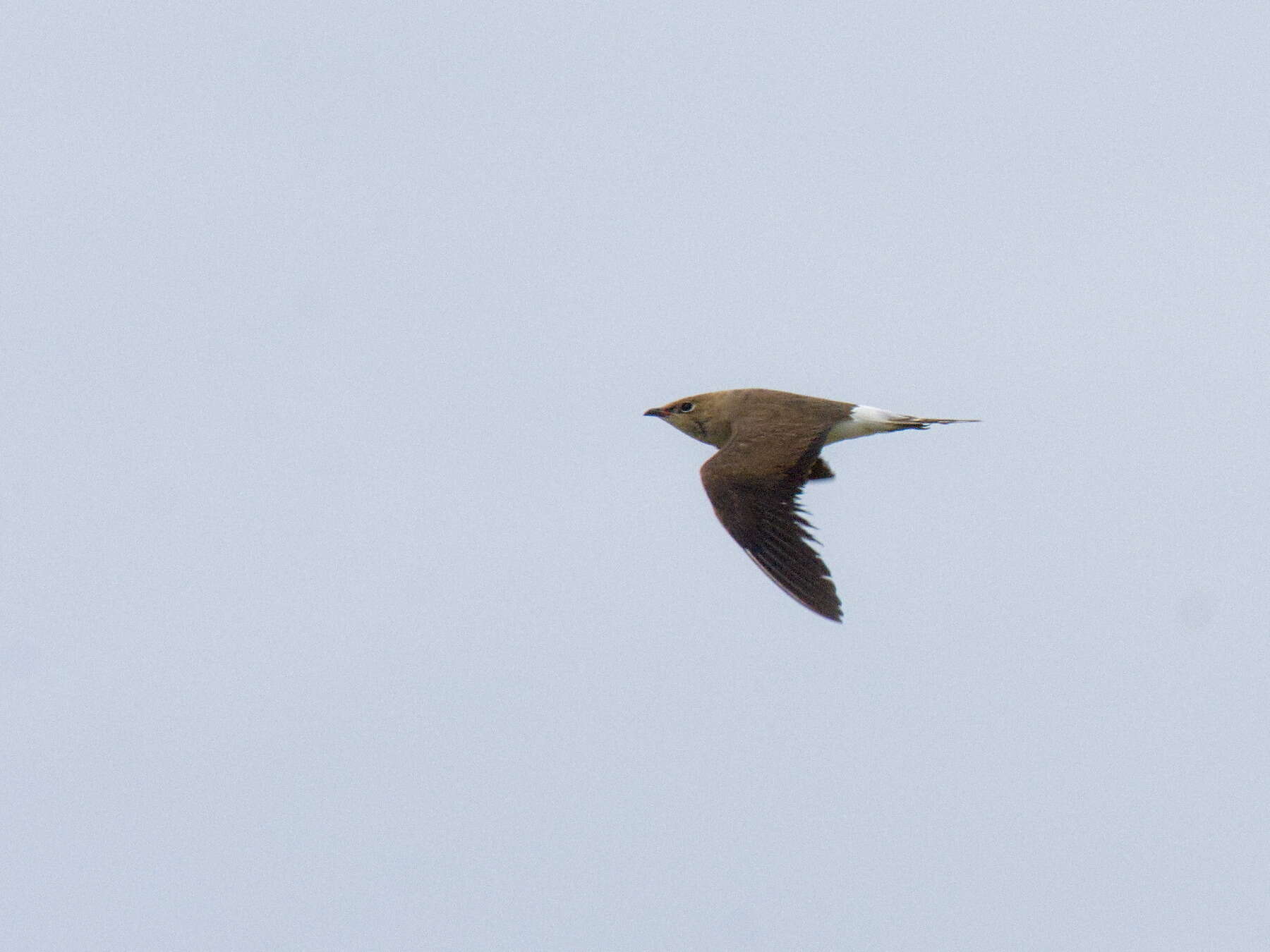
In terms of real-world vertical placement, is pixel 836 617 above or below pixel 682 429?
below

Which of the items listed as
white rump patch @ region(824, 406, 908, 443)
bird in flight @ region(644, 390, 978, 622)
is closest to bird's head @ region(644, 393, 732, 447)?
bird in flight @ region(644, 390, 978, 622)

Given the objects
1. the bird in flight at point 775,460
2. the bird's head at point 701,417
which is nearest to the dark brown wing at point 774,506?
the bird in flight at point 775,460

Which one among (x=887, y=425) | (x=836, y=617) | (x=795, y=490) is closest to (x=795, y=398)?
(x=887, y=425)

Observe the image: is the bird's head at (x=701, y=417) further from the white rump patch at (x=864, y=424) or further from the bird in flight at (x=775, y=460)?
the white rump patch at (x=864, y=424)

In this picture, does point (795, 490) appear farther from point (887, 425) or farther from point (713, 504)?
point (887, 425)

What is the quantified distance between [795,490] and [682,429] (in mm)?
3120

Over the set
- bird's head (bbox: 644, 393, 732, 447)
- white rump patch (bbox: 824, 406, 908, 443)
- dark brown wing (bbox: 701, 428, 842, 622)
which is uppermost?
bird's head (bbox: 644, 393, 732, 447)

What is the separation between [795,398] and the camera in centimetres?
1565

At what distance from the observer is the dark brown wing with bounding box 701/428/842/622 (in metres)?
12.9

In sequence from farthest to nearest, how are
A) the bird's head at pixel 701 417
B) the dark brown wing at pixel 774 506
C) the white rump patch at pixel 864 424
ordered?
the bird's head at pixel 701 417, the white rump patch at pixel 864 424, the dark brown wing at pixel 774 506

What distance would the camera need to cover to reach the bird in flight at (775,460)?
13.0m

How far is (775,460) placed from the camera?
552 inches

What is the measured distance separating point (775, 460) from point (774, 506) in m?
0.62

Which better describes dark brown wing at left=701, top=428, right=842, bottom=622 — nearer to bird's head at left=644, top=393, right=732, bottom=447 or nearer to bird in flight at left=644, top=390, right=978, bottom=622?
bird in flight at left=644, top=390, right=978, bottom=622
